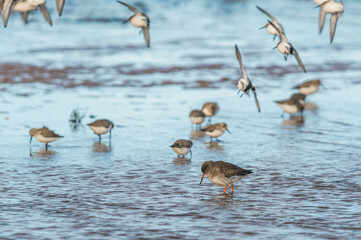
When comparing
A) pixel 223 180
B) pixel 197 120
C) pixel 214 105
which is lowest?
pixel 223 180

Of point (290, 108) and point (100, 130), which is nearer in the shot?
point (100, 130)

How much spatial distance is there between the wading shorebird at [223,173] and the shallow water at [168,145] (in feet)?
0.85

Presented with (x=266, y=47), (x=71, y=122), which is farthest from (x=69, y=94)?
(x=266, y=47)

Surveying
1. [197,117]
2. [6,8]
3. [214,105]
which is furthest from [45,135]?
[214,105]

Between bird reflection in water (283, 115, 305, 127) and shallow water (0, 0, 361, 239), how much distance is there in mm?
74

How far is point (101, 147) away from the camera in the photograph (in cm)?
1523

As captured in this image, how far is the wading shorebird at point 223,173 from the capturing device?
11398mm

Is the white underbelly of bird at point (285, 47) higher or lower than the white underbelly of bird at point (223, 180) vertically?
higher

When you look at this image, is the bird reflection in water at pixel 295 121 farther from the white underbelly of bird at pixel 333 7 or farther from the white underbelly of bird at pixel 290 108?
the white underbelly of bird at pixel 333 7

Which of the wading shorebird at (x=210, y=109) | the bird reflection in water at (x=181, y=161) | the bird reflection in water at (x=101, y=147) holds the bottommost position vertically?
the bird reflection in water at (x=181, y=161)

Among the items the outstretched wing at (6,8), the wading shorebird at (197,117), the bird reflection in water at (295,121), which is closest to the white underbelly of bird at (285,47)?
the outstretched wing at (6,8)

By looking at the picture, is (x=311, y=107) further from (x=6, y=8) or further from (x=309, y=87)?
(x=6, y=8)

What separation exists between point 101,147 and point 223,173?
4547mm

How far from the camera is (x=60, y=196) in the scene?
1141cm
